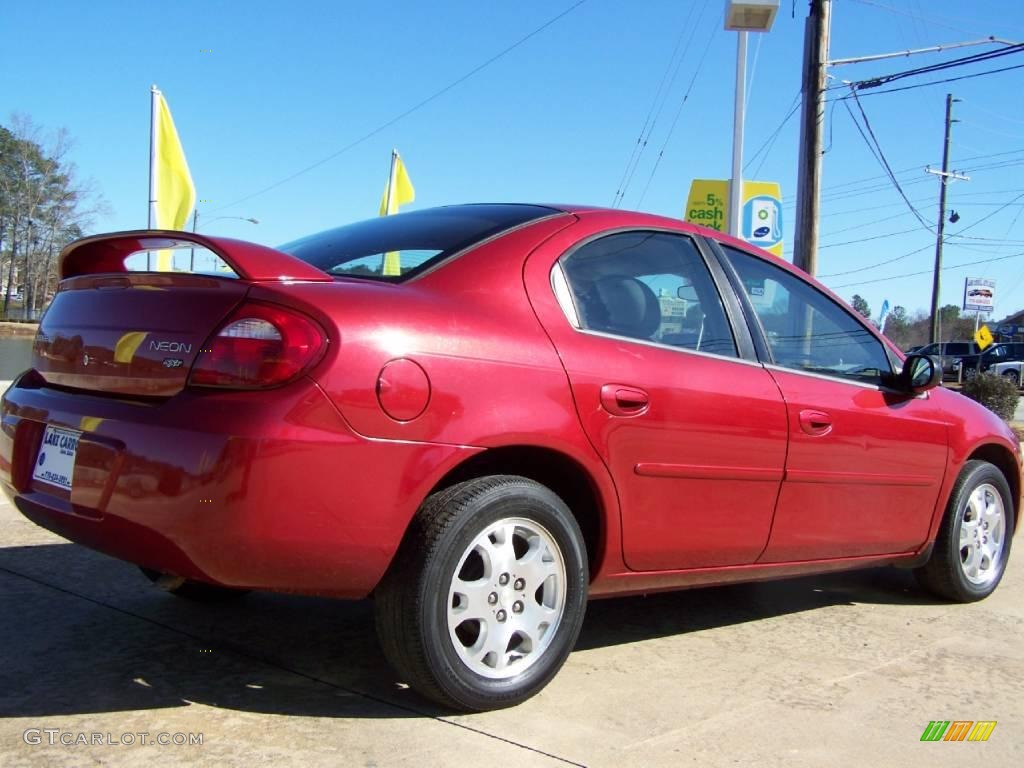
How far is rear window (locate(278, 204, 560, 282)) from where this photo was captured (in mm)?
2986

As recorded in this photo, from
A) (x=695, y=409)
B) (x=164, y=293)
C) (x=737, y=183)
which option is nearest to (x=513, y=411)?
(x=695, y=409)

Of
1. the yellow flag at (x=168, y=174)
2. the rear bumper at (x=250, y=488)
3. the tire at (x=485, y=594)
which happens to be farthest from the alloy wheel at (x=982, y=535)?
the yellow flag at (x=168, y=174)

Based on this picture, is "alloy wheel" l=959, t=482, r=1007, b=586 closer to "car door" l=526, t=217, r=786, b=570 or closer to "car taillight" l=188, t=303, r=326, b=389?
"car door" l=526, t=217, r=786, b=570

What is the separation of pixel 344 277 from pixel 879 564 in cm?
272

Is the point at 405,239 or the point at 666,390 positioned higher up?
the point at 405,239

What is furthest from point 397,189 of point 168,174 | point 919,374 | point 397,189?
point 919,374

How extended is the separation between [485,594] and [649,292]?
4.17ft

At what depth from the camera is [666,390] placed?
3.12m

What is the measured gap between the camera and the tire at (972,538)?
438 centimetres

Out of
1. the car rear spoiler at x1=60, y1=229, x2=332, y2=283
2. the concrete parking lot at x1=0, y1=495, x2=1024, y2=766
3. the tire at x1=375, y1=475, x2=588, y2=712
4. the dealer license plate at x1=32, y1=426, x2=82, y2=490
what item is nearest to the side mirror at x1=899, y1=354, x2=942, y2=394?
the concrete parking lot at x1=0, y1=495, x2=1024, y2=766

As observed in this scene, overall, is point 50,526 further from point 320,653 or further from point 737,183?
point 737,183

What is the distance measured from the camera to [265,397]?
2393mm

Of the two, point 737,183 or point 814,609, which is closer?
point 814,609

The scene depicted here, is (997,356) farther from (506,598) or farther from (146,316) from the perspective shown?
(146,316)
